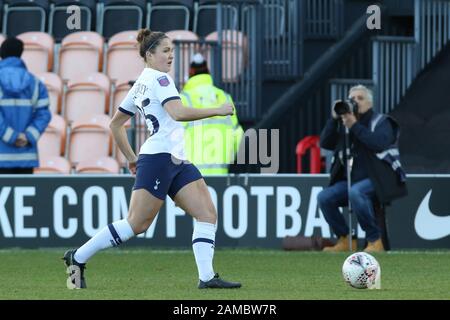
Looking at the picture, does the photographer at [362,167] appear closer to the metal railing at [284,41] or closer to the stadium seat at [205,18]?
the metal railing at [284,41]

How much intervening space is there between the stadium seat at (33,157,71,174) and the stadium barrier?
1870 millimetres

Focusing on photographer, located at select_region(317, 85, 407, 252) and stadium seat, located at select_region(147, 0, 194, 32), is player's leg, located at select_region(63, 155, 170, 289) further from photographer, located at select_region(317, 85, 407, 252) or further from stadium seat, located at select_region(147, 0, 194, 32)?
stadium seat, located at select_region(147, 0, 194, 32)

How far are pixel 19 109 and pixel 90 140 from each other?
2438 mm

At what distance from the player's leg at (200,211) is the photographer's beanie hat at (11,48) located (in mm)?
5650

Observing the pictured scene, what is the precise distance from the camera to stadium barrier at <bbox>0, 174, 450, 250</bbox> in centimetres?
1661

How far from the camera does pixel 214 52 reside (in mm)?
18359

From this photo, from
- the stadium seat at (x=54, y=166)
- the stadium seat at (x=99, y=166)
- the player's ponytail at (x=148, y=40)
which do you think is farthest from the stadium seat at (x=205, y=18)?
the player's ponytail at (x=148, y=40)

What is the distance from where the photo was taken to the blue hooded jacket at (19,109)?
17.0 m

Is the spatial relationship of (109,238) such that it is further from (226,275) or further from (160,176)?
(226,275)

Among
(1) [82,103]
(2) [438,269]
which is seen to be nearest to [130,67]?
(1) [82,103]

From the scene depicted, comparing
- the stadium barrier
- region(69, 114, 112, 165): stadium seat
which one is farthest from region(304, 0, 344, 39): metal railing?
the stadium barrier

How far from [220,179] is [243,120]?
200 cm

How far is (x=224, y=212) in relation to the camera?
659 inches
